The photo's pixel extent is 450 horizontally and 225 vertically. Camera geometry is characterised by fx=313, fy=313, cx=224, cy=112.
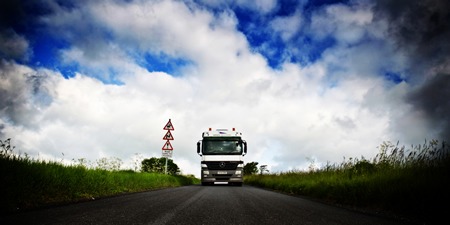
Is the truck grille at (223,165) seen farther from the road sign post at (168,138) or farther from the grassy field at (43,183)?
the grassy field at (43,183)

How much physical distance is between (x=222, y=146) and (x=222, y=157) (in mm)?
717

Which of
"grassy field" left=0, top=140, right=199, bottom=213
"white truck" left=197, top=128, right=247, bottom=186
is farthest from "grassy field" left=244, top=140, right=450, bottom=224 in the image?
"white truck" left=197, top=128, right=247, bottom=186

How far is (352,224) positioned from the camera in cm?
399

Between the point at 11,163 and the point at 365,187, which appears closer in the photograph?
the point at 11,163

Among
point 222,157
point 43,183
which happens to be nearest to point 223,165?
point 222,157

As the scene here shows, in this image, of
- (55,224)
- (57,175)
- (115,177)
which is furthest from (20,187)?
(115,177)

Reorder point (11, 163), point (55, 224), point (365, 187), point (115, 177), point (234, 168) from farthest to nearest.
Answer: point (234, 168), point (115, 177), point (365, 187), point (11, 163), point (55, 224)

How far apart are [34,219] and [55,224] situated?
20.9 inches

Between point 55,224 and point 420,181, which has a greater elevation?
point 420,181

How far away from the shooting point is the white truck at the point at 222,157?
17266mm

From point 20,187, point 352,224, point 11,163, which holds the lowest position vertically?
point 352,224

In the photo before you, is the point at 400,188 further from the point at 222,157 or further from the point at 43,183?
the point at 222,157

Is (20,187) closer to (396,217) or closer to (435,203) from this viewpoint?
(396,217)

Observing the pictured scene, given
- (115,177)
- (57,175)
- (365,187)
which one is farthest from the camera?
(115,177)
